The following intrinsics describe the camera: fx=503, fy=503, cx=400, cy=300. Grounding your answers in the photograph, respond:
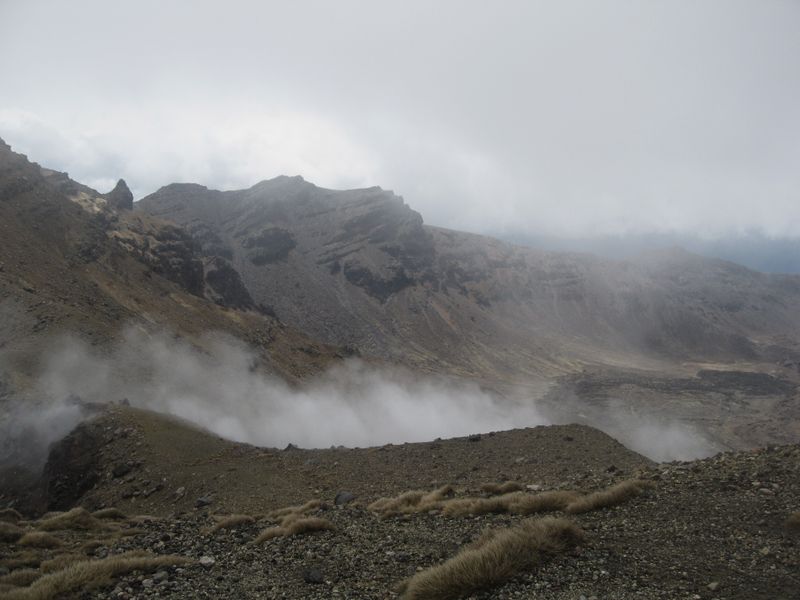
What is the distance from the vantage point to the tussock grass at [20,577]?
825 cm

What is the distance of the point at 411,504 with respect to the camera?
12523 millimetres

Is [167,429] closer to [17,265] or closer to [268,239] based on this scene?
[17,265]

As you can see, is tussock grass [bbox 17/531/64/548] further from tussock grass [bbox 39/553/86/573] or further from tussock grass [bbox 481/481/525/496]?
tussock grass [bbox 481/481/525/496]

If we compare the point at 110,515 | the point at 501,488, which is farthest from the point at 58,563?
the point at 501,488

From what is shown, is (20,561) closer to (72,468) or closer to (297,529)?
(297,529)

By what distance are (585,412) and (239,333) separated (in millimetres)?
58088

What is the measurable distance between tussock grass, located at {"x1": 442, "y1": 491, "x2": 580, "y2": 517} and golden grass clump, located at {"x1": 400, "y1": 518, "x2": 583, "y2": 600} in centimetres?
238

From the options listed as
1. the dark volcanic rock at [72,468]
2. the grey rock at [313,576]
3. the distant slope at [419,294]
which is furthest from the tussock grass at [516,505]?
the distant slope at [419,294]

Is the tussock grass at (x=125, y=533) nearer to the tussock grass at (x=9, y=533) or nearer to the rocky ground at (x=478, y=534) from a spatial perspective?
the rocky ground at (x=478, y=534)

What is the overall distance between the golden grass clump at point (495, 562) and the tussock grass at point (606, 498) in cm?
185

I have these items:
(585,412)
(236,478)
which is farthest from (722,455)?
(585,412)

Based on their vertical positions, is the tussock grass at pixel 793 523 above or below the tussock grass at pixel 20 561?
above

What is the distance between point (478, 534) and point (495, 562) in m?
2.49

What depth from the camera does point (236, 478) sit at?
1914 cm
